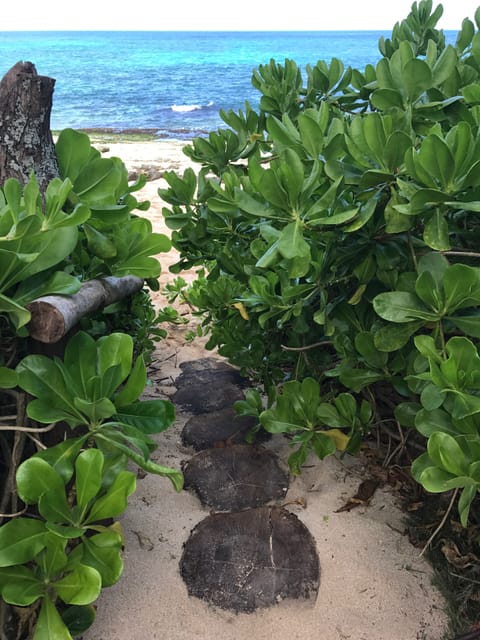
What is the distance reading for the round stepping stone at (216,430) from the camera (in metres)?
2.03

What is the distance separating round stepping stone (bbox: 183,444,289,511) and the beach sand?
47 mm

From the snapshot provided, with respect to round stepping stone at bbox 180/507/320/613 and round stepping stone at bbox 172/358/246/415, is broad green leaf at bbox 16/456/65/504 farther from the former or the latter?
round stepping stone at bbox 172/358/246/415

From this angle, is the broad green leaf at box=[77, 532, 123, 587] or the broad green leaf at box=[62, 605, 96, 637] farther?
the broad green leaf at box=[62, 605, 96, 637]

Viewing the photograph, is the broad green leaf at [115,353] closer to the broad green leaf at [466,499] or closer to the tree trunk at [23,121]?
the broad green leaf at [466,499]

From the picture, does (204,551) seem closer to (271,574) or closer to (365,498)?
(271,574)

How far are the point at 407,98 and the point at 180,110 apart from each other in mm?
27700

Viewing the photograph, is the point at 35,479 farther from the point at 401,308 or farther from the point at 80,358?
the point at 401,308

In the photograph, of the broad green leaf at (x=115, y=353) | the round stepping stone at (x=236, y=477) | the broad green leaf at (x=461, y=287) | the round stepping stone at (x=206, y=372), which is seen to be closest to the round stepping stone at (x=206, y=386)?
the round stepping stone at (x=206, y=372)

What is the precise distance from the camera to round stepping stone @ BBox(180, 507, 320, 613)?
1396mm

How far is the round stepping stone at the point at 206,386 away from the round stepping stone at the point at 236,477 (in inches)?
16.1

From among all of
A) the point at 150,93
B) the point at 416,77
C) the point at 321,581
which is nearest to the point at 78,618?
the point at 321,581

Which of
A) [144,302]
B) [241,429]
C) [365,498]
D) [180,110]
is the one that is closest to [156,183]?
[144,302]

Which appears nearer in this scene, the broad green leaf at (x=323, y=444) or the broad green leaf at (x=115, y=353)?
the broad green leaf at (x=115, y=353)

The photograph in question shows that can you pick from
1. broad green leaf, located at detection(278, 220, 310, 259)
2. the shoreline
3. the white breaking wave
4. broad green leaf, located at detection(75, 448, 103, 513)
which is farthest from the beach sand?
the white breaking wave
